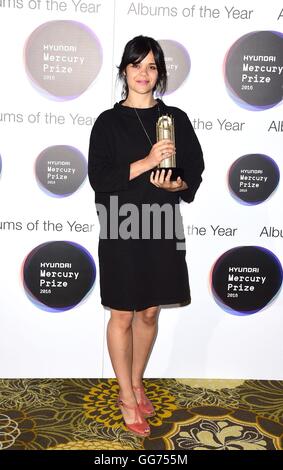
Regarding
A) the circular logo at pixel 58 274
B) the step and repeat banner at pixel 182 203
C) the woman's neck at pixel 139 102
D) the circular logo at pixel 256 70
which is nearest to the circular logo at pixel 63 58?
the step and repeat banner at pixel 182 203

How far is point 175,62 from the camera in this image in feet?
8.10

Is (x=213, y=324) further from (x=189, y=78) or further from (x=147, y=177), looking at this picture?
(x=189, y=78)

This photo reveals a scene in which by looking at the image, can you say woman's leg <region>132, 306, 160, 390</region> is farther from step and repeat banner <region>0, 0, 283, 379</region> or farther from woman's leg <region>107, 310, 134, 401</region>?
step and repeat banner <region>0, 0, 283, 379</region>

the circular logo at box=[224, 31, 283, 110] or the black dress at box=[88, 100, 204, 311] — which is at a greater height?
the circular logo at box=[224, 31, 283, 110]

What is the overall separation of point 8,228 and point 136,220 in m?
0.82

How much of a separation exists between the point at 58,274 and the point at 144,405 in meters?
0.82

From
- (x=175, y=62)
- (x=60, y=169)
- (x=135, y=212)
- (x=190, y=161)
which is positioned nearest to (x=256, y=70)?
(x=175, y=62)

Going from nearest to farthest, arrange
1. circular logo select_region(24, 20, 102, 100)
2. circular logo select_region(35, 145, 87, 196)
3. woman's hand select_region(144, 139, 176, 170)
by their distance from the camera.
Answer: woman's hand select_region(144, 139, 176, 170) < circular logo select_region(24, 20, 102, 100) < circular logo select_region(35, 145, 87, 196)

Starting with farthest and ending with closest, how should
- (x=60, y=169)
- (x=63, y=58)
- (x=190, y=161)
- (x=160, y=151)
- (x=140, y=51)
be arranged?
1. (x=60, y=169)
2. (x=63, y=58)
3. (x=190, y=161)
4. (x=140, y=51)
5. (x=160, y=151)

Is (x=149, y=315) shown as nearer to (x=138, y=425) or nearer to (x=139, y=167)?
(x=138, y=425)

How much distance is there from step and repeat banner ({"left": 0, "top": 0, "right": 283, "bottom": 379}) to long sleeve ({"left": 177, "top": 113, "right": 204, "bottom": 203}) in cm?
28

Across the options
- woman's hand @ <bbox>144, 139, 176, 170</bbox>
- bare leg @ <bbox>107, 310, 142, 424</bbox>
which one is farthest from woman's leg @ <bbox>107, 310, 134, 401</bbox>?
woman's hand @ <bbox>144, 139, 176, 170</bbox>

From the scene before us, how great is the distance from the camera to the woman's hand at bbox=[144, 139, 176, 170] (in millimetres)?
1947

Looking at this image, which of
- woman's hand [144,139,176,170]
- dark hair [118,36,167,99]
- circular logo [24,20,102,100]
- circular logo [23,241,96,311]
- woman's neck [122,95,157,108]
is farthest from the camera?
circular logo [23,241,96,311]
